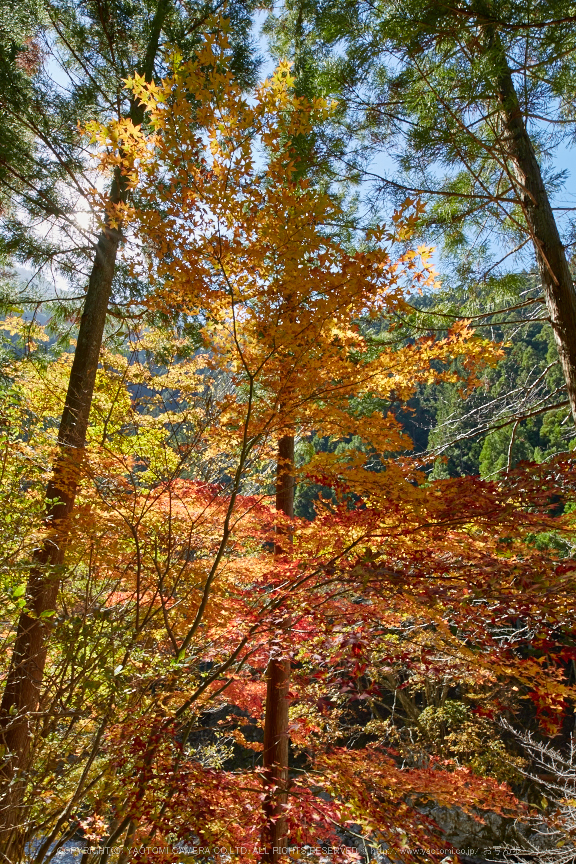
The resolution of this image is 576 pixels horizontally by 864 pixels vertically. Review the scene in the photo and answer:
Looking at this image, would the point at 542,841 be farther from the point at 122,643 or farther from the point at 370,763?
the point at 122,643

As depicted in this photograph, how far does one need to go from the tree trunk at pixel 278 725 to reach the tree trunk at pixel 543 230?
2.16 meters

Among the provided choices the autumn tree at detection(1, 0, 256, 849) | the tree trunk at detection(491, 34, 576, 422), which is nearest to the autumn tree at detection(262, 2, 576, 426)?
the tree trunk at detection(491, 34, 576, 422)

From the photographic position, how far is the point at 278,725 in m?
4.27

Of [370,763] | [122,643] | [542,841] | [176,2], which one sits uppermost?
[176,2]

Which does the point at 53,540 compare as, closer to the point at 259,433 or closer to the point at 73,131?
the point at 259,433

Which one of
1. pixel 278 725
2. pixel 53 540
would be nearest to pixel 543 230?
pixel 53 540

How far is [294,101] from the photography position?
2.39 meters

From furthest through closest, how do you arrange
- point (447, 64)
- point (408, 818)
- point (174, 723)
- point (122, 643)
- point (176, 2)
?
point (176, 2), point (447, 64), point (408, 818), point (122, 643), point (174, 723)

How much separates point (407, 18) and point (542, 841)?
12961 millimetres

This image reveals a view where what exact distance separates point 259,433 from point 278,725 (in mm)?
3079

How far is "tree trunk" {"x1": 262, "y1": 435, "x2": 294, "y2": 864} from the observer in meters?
3.30

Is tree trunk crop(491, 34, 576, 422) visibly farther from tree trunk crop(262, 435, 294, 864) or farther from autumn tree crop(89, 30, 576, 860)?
tree trunk crop(262, 435, 294, 864)

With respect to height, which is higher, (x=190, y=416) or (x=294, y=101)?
(x=294, y=101)

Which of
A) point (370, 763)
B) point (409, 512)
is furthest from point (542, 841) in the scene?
point (409, 512)
